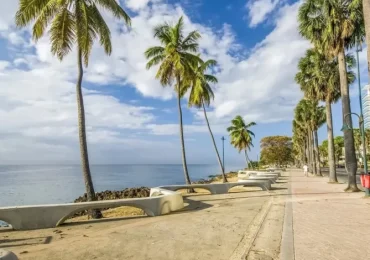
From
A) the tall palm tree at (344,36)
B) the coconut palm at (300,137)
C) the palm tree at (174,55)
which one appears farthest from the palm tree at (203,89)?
the coconut palm at (300,137)

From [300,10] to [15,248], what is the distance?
69.1 feet

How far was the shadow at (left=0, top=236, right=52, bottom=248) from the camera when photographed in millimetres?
7586

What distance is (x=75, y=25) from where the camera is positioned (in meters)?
13.4

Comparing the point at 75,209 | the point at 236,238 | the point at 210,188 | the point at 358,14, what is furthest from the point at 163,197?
the point at 358,14

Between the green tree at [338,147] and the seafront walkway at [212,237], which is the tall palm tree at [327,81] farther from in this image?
the green tree at [338,147]

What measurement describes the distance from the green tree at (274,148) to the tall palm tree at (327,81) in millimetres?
50543

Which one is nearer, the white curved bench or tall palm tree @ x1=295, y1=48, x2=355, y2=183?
the white curved bench

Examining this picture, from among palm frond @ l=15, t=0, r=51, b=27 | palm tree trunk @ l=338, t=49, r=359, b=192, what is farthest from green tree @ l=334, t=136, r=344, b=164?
palm frond @ l=15, t=0, r=51, b=27

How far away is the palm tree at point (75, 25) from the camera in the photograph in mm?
12680

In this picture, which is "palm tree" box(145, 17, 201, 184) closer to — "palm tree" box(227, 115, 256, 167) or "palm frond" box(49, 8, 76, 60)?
"palm frond" box(49, 8, 76, 60)

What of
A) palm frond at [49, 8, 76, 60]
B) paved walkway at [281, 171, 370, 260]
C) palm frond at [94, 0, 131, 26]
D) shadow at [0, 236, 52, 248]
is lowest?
shadow at [0, 236, 52, 248]

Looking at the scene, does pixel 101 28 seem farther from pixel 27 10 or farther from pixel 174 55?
pixel 174 55

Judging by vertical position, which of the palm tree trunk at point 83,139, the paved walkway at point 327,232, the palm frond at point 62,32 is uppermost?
the palm frond at point 62,32

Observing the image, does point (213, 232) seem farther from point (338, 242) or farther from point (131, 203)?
point (131, 203)
